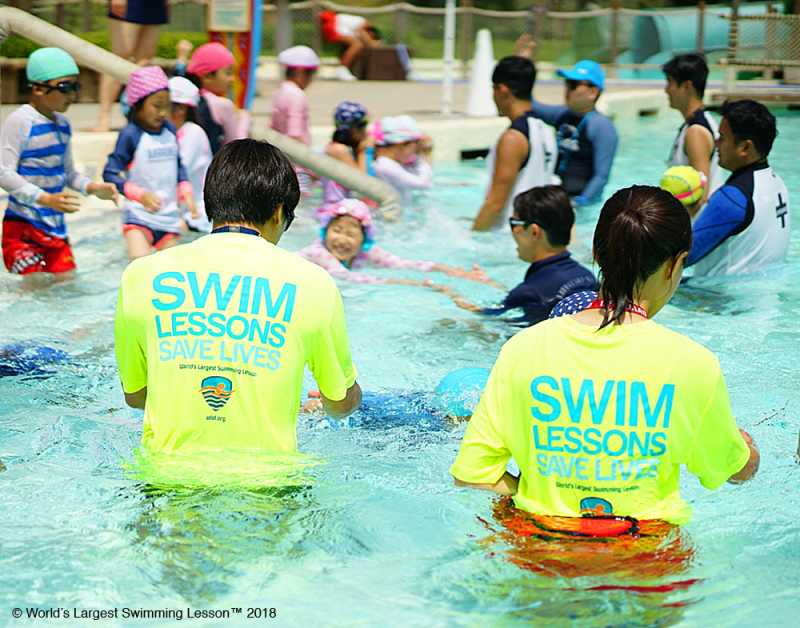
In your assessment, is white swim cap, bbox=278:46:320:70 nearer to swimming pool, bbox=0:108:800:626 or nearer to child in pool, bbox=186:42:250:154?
child in pool, bbox=186:42:250:154

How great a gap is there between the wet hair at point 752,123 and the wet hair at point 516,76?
5.70 ft

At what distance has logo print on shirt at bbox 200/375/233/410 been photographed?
3.37 metres

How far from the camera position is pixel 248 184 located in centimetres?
331

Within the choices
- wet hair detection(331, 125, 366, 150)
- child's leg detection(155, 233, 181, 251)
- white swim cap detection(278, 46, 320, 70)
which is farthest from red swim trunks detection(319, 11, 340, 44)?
child's leg detection(155, 233, 181, 251)

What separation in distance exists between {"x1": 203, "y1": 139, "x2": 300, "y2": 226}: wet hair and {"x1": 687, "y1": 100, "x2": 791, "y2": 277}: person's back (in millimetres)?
4054

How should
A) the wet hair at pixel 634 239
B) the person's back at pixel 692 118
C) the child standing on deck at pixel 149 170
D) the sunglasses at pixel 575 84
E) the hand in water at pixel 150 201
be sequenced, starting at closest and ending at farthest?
the wet hair at pixel 634 239 < the hand in water at pixel 150 201 < the child standing on deck at pixel 149 170 < the person's back at pixel 692 118 < the sunglasses at pixel 575 84

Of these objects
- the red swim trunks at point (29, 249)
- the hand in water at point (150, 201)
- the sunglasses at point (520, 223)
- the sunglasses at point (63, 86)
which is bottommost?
the red swim trunks at point (29, 249)

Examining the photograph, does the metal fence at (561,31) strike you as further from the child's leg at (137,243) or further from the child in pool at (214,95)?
the child's leg at (137,243)

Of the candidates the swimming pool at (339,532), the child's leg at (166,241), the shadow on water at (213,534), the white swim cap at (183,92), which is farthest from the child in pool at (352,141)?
the shadow on water at (213,534)

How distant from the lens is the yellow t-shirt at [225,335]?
→ 330 centimetres

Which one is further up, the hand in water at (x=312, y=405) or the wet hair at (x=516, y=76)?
the wet hair at (x=516, y=76)

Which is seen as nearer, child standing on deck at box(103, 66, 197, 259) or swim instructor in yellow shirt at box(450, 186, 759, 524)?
swim instructor in yellow shirt at box(450, 186, 759, 524)

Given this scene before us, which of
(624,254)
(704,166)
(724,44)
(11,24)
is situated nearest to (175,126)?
(11,24)

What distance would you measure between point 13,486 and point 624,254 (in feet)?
7.73
